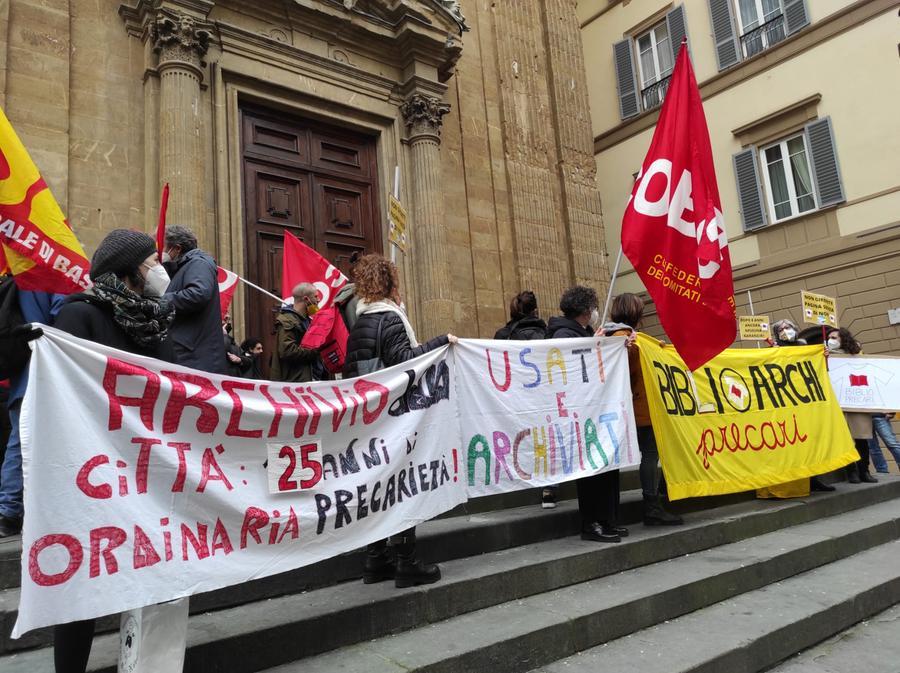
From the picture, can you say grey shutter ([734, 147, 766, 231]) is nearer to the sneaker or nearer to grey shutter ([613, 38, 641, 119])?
grey shutter ([613, 38, 641, 119])

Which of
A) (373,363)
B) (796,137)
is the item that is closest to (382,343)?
(373,363)

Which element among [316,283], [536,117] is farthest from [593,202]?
[316,283]

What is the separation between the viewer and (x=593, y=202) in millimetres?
11992

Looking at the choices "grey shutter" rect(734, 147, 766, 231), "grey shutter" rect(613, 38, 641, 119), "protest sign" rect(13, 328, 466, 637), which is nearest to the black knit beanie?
"protest sign" rect(13, 328, 466, 637)

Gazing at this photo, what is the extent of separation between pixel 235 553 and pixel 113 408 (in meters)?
0.78

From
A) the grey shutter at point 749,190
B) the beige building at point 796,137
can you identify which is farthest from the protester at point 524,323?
the grey shutter at point 749,190

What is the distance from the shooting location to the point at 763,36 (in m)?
15.4

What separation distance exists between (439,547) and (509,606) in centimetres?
65

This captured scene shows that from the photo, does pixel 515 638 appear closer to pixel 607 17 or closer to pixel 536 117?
pixel 536 117

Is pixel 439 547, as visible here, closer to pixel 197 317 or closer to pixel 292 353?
pixel 197 317

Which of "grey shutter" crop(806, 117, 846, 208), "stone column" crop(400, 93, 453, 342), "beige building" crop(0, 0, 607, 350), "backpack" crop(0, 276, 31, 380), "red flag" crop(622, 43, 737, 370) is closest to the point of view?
"backpack" crop(0, 276, 31, 380)

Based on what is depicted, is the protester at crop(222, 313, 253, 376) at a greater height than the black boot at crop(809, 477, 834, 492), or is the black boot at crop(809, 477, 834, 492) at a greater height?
the protester at crop(222, 313, 253, 376)

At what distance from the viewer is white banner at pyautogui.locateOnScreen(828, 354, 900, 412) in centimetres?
715

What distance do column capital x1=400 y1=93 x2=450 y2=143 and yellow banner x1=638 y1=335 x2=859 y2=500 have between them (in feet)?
19.3
